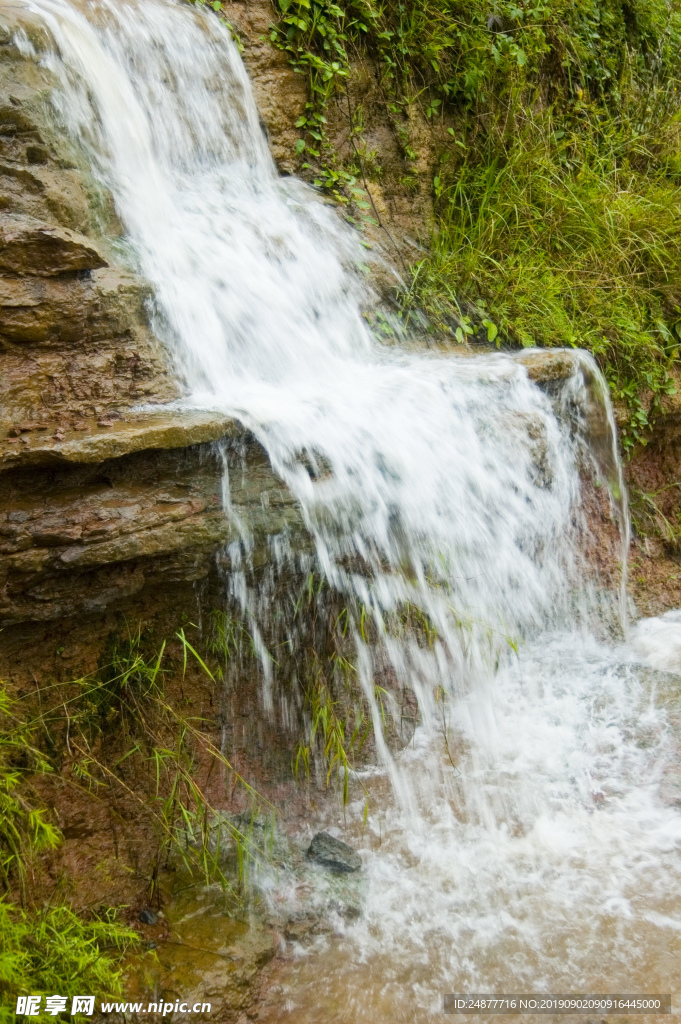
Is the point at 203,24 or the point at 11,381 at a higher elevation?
the point at 203,24

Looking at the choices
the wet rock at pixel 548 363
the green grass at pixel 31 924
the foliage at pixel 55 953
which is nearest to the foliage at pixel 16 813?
the green grass at pixel 31 924

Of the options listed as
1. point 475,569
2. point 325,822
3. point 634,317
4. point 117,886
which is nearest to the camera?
point 117,886

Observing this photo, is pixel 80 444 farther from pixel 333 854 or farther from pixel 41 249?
pixel 333 854

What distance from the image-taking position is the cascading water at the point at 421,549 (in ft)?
8.72

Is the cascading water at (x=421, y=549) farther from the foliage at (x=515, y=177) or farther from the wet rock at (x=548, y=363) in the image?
the foliage at (x=515, y=177)

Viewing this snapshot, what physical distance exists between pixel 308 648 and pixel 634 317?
324cm

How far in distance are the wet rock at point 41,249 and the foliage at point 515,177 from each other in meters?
2.09

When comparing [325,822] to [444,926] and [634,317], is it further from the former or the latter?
[634,317]

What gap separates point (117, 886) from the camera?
106 inches

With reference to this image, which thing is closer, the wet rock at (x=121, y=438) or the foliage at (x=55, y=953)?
the foliage at (x=55, y=953)

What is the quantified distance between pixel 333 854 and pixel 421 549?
1.21 metres

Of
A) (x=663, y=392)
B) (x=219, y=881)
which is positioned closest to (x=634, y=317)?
(x=663, y=392)

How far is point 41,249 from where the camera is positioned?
291 centimetres

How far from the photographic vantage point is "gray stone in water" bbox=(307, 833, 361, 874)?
2895mm
